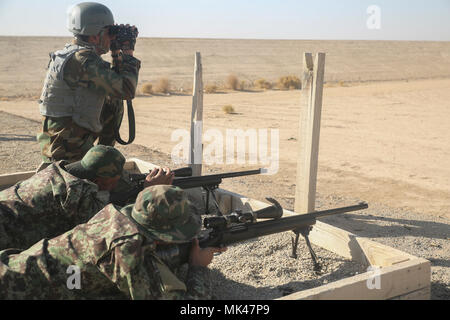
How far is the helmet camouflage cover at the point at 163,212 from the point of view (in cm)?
292

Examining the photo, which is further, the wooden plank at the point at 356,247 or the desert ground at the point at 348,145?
the desert ground at the point at 348,145

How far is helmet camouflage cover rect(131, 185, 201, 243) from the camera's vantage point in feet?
9.59

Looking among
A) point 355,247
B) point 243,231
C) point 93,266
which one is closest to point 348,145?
point 355,247

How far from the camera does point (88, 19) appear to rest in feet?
15.1

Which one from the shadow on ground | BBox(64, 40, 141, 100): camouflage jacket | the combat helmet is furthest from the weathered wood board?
the shadow on ground

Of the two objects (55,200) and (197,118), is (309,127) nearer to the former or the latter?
(197,118)

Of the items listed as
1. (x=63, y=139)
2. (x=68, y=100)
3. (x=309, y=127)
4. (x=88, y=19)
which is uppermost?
(x=88, y=19)

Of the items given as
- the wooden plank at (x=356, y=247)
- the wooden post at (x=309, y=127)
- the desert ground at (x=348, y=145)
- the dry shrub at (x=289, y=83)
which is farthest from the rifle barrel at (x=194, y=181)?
the dry shrub at (x=289, y=83)

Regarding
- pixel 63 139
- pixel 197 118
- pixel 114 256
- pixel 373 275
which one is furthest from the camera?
pixel 197 118

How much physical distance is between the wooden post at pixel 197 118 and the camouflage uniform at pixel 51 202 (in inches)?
108

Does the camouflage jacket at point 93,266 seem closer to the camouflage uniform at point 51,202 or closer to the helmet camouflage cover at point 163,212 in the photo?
the helmet camouflage cover at point 163,212

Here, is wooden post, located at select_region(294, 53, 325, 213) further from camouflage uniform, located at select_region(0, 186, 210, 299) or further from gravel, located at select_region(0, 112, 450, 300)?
camouflage uniform, located at select_region(0, 186, 210, 299)

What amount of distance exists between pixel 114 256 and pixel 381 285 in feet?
5.93
